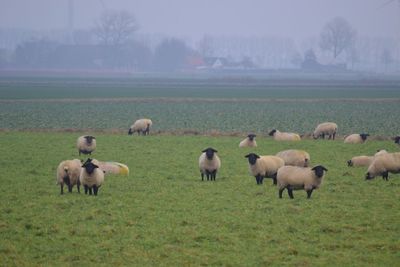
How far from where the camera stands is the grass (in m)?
13.9

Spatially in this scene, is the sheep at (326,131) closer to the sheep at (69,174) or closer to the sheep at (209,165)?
the sheep at (209,165)

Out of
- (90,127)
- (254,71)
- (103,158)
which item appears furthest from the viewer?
(254,71)

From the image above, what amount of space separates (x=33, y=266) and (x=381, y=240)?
264 inches

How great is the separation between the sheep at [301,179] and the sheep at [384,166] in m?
3.76

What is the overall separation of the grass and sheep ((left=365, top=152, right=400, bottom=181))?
40 cm

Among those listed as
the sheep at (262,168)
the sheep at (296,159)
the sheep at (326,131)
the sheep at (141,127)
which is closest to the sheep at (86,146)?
the sheep at (296,159)

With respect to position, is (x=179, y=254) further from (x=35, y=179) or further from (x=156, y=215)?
(x=35, y=179)

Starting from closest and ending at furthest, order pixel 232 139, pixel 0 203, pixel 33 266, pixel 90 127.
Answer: pixel 33 266 < pixel 0 203 < pixel 232 139 < pixel 90 127

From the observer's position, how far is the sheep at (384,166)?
22.2 metres

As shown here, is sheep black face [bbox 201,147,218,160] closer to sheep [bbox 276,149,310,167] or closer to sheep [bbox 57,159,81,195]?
sheep [bbox 276,149,310,167]

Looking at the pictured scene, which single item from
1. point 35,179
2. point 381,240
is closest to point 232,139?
point 35,179

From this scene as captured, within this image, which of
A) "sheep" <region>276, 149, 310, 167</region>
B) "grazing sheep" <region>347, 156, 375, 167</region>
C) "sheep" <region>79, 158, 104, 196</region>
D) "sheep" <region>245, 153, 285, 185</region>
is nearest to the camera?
"sheep" <region>79, 158, 104, 196</region>

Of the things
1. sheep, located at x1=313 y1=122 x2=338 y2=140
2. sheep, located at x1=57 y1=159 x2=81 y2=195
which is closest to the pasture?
sheep, located at x1=57 y1=159 x2=81 y2=195

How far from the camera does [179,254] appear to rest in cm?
1398
